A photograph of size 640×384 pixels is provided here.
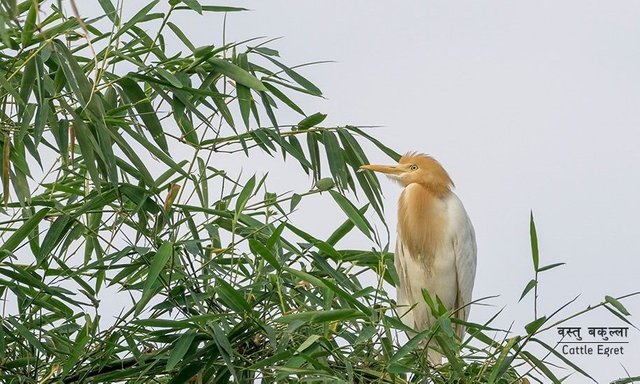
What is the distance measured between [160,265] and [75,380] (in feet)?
1.22

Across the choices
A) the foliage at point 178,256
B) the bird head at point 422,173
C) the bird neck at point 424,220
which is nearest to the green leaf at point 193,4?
the foliage at point 178,256

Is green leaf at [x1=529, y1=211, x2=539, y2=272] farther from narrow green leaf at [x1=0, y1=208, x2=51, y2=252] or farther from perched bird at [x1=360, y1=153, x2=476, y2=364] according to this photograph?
perched bird at [x1=360, y1=153, x2=476, y2=364]

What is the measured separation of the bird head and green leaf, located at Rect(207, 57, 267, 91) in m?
1.40

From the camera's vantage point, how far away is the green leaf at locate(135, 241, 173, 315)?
2395mm

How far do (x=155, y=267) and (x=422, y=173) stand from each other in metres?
1.92

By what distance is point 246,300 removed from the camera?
251 cm

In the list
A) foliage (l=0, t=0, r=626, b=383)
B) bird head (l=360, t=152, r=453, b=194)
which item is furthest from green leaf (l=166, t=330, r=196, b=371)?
bird head (l=360, t=152, r=453, b=194)

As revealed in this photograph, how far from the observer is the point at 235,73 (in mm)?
2803

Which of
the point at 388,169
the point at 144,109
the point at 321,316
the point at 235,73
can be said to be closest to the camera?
the point at 321,316

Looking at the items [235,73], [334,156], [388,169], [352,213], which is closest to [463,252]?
[388,169]

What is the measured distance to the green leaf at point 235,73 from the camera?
9.14 feet

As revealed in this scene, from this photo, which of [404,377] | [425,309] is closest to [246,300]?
[404,377]

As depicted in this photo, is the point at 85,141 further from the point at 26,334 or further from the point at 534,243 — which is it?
the point at 534,243

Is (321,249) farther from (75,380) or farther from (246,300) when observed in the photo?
(75,380)
